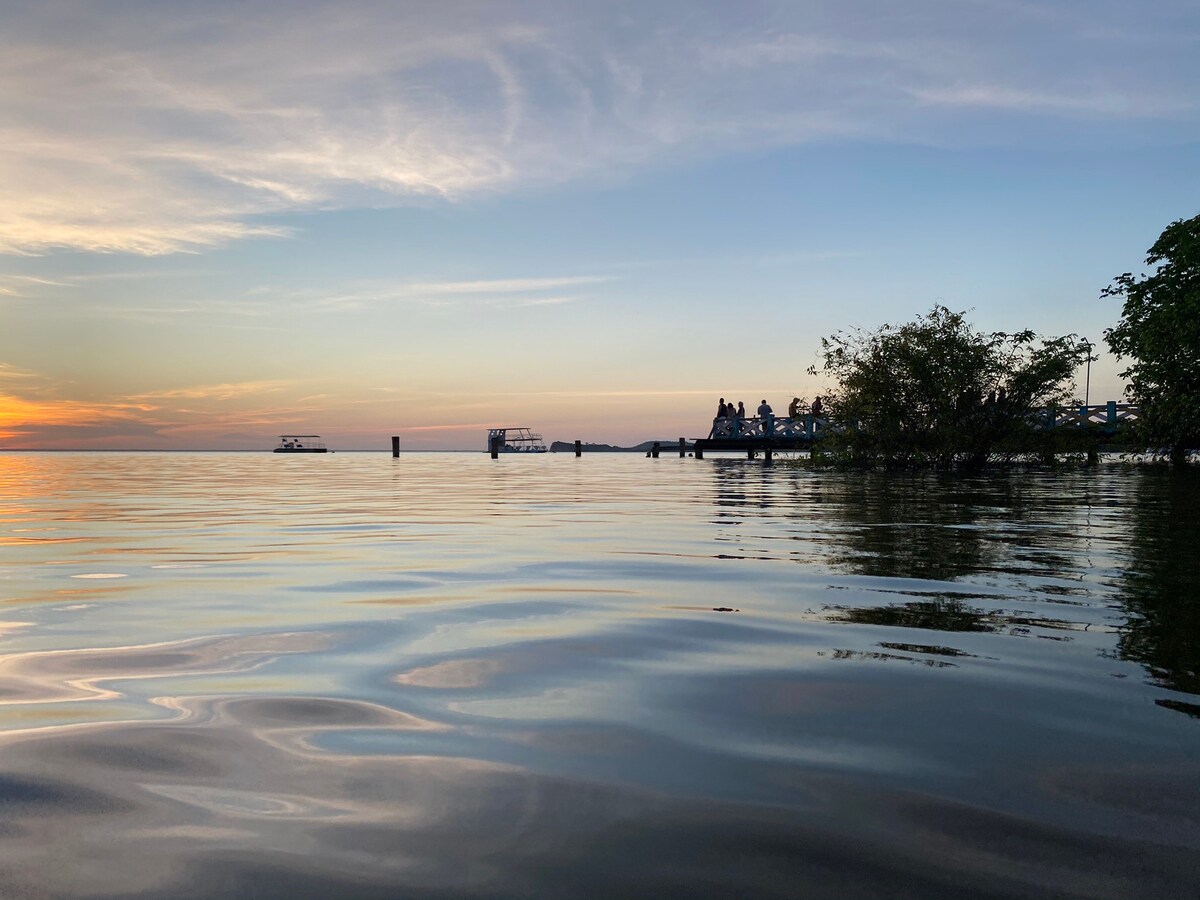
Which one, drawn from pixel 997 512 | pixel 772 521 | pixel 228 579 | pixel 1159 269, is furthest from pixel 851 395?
pixel 228 579

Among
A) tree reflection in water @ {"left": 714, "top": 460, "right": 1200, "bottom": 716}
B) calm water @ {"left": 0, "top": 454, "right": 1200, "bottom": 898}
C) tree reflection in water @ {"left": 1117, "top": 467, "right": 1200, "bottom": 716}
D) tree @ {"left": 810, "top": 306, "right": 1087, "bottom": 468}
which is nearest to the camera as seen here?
calm water @ {"left": 0, "top": 454, "right": 1200, "bottom": 898}

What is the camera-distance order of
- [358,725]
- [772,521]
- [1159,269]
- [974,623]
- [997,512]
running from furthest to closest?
[1159,269] → [997,512] → [772,521] → [974,623] → [358,725]

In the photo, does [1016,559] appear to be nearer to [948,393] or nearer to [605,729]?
[605,729]

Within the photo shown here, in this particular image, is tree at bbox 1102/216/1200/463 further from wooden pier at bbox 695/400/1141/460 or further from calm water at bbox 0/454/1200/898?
calm water at bbox 0/454/1200/898

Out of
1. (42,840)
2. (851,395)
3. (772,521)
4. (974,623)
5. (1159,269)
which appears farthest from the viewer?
(1159,269)

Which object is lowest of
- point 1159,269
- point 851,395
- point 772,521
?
point 772,521

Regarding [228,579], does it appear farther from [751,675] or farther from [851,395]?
[851,395]

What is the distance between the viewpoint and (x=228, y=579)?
19.6 feet

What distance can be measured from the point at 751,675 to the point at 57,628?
337 cm

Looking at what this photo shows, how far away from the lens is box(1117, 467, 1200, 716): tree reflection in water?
3230 mm

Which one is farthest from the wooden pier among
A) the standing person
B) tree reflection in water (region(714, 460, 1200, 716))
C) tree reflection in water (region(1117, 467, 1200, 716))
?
tree reflection in water (region(1117, 467, 1200, 716))

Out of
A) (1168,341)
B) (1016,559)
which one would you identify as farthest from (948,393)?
(1016,559)

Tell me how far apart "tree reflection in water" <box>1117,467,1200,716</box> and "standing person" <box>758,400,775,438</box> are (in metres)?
27.7

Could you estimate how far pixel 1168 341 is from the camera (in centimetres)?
2730
